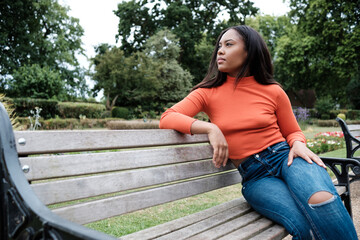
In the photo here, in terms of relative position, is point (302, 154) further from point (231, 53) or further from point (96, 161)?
point (96, 161)

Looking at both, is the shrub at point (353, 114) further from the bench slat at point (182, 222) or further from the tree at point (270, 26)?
the bench slat at point (182, 222)

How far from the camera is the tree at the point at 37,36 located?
1046 inches

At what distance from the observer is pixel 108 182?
5.56ft

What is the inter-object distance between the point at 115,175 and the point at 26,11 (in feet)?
96.7

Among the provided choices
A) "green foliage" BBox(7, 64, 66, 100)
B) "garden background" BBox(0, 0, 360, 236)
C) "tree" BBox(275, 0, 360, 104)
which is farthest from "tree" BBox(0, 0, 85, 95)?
"tree" BBox(275, 0, 360, 104)

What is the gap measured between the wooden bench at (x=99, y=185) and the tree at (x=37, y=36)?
25.2m

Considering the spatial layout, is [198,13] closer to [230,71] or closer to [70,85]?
[70,85]

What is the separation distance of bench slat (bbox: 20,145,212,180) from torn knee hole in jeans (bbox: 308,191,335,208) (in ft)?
2.64

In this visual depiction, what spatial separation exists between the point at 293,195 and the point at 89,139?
129 cm

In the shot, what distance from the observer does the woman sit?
6.15 feet

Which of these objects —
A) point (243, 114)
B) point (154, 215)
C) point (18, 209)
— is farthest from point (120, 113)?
point (18, 209)

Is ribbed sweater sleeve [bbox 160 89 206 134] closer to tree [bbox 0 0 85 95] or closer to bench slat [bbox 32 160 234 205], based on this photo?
bench slat [bbox 32 160 234 205]

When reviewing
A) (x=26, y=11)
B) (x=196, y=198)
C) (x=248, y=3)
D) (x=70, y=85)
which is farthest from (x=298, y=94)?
(x=196, y=198)

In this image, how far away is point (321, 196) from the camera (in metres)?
1.84
